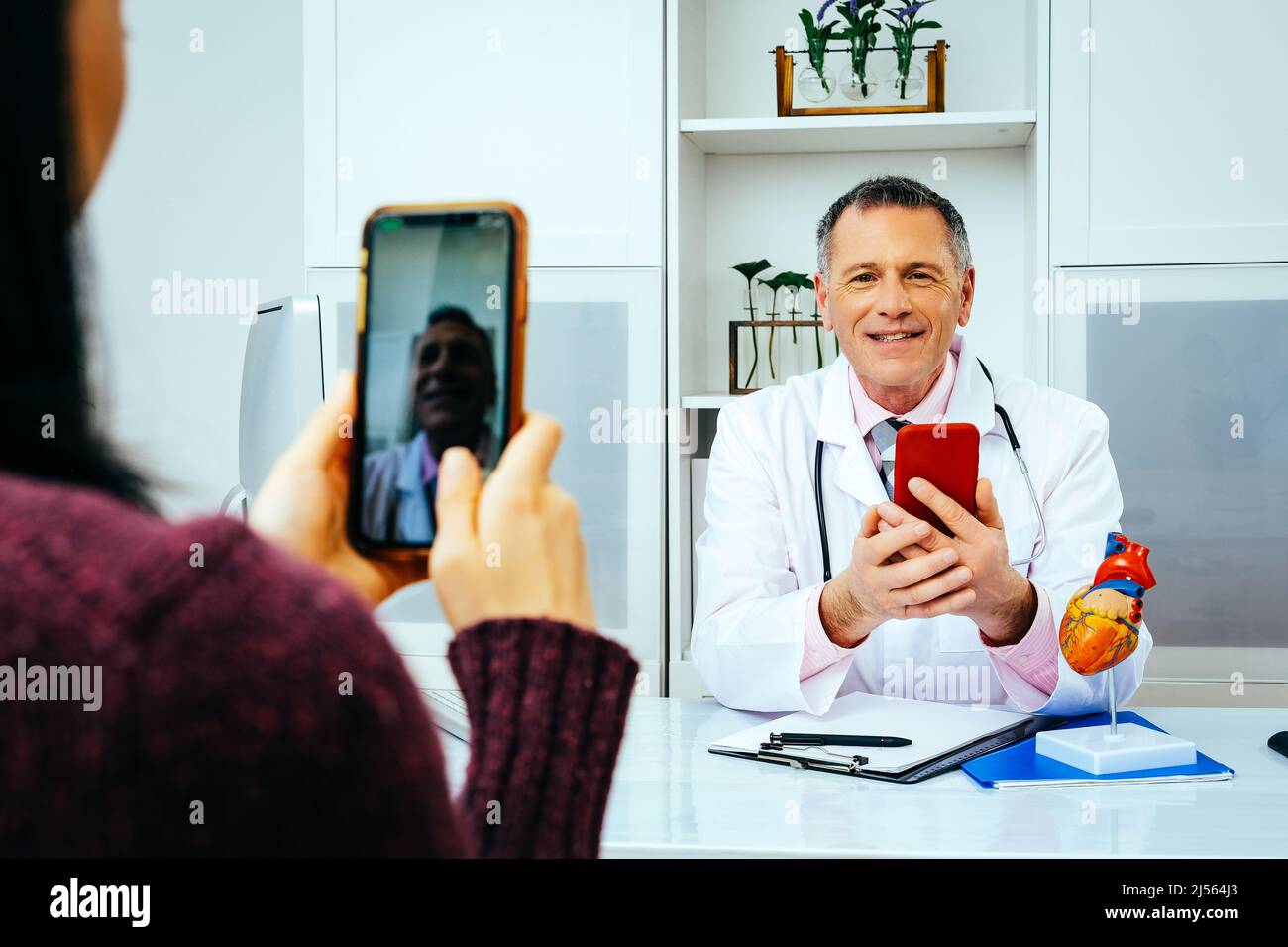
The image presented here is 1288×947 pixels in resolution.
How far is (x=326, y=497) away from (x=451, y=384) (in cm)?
6

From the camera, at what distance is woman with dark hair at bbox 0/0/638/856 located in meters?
0.22

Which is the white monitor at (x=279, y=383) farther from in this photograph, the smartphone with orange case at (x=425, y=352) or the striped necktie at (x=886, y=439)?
the striped necktie at (x=886, y=439)

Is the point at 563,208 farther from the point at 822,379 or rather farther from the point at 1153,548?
the point at 1153,548

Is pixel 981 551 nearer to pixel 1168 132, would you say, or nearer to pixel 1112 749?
pixel 1112 749

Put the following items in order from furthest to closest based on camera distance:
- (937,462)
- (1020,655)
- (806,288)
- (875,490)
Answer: (806,288), (875,490), (1020,655), (937,462)

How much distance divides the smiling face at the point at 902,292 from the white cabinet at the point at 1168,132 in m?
0.42

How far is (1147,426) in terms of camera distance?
67.6 inches

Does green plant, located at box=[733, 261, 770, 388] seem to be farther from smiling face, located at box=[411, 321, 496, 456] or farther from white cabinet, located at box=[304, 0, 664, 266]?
smiling face, located at box=[411, 321, 496, 456]

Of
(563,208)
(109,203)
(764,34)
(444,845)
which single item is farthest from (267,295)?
(444,845)

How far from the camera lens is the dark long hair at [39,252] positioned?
0.82ft

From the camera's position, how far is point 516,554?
344mm

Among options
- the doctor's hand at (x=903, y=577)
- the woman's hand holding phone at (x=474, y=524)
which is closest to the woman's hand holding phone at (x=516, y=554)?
the woman's hand holding phone at (x=474, y=524)

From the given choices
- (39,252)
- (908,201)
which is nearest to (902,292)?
(908,201)

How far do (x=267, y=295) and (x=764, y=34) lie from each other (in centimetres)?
98
